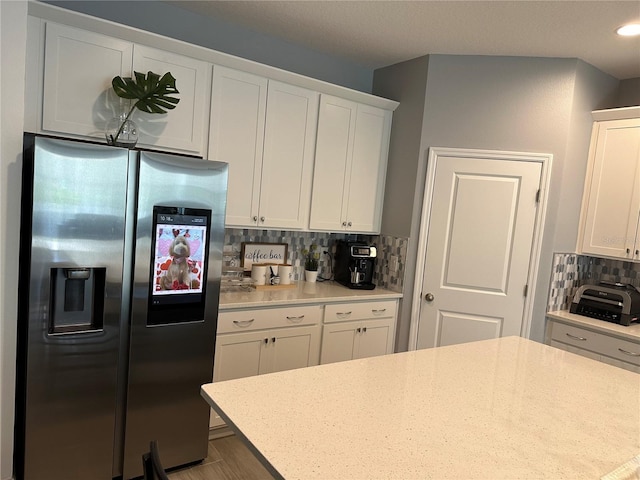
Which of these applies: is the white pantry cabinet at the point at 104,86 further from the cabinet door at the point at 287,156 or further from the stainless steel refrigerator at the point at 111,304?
the cabinet door at the point at 287,156

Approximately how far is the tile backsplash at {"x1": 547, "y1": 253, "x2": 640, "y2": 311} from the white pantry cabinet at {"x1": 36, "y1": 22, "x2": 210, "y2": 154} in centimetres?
265

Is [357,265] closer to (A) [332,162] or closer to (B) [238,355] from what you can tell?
(A) [332,162]

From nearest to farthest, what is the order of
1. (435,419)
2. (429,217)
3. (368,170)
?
1. (435,419)
2. (429,217)
3. (368,170)

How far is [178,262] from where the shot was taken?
2.27 meters

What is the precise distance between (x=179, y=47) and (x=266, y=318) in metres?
1.70

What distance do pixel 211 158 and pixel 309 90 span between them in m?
0.90

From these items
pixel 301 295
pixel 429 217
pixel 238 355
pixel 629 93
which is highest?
pixel 629 93

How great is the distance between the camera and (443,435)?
48.5 inches

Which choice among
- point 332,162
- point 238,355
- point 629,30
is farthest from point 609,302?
point 238,355

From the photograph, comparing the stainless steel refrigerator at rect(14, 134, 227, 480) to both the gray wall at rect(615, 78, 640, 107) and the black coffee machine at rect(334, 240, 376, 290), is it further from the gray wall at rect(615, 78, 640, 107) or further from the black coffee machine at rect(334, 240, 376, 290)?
the gray wall at rect(615, 78, 640, 107)

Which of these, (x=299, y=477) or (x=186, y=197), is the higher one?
(x=186, y=197)

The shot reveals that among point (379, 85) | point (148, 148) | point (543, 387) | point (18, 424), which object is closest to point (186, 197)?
point (148, 148)

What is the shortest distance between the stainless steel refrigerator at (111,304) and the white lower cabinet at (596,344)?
7.88 feet

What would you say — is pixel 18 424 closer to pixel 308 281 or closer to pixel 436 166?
pixel 308 281
